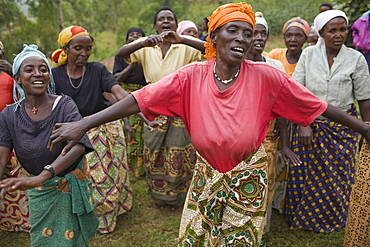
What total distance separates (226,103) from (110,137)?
2.11 metres

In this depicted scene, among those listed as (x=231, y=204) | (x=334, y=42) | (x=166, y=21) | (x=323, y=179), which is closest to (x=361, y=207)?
(x=323, y=179)

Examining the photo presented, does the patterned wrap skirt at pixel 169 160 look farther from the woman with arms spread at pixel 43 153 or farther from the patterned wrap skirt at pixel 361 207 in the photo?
the patterned wrap skirt at pixel 361 207

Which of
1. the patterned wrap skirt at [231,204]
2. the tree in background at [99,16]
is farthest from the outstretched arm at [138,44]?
the tree in background at [99,16]

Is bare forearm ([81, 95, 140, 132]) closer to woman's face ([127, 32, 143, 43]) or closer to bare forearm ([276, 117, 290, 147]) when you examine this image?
bare forearm ([276, 117, 290, 147])

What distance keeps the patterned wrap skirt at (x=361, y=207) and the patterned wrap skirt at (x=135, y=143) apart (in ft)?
9.74

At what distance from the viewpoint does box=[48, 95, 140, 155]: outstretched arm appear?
1981 mm

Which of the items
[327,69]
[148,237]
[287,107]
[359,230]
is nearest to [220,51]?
[287,107]

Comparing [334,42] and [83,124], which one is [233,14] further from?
[334,42]

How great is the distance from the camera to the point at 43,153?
2.57 m

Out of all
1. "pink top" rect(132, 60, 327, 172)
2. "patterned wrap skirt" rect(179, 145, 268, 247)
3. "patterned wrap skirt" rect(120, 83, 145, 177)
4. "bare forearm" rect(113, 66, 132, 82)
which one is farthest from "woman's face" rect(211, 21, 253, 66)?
"patterned wrap skirt" rect(120, 83, 145, 177)

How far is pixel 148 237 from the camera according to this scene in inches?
151

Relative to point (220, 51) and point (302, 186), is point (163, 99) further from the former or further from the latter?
point (302, 186)

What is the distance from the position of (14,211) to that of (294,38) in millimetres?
3741

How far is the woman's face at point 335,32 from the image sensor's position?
11.2 feet
